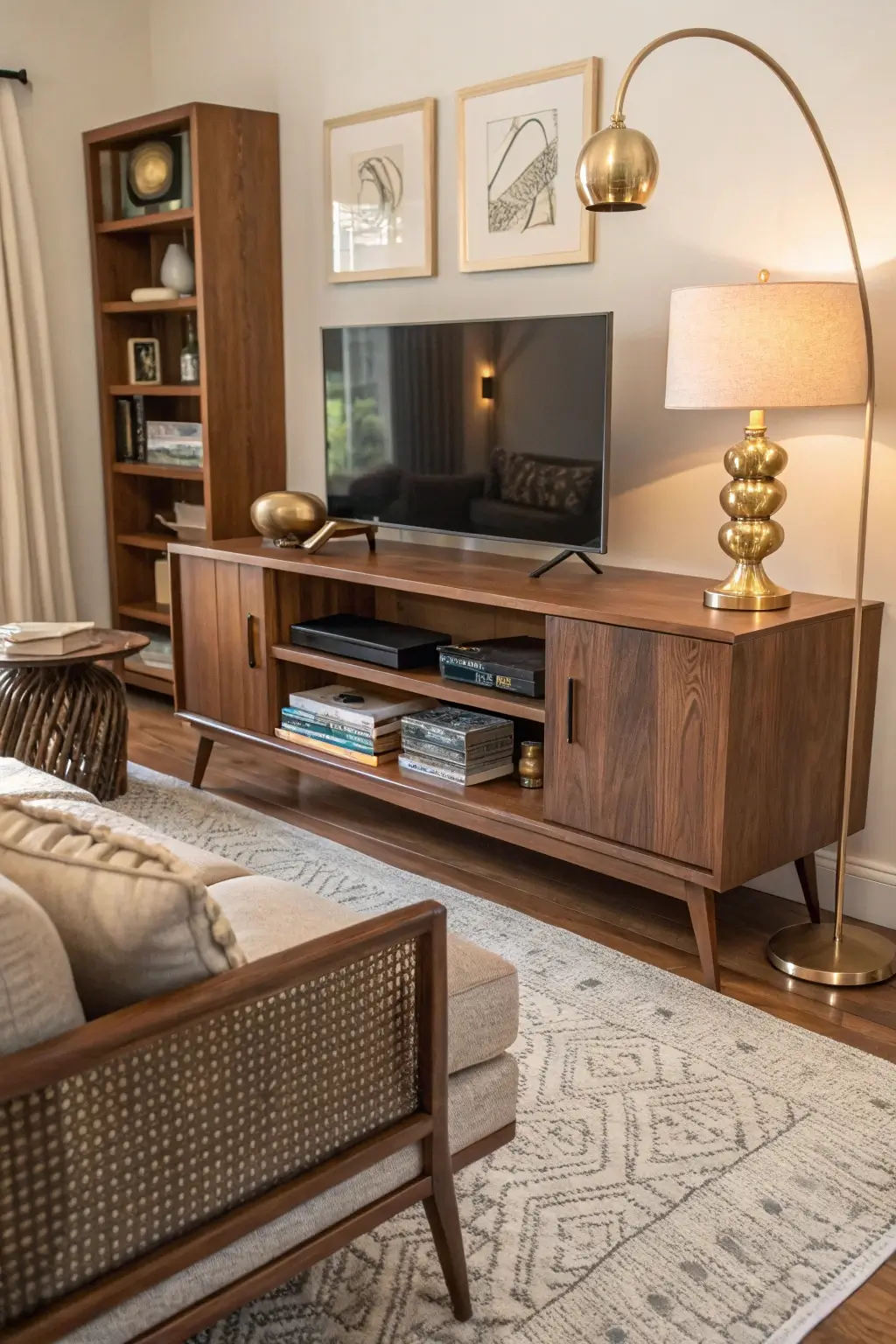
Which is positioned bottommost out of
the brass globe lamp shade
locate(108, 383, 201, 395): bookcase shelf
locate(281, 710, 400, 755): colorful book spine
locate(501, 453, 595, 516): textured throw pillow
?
locate(281, 710, 400, 755): colorful book spine

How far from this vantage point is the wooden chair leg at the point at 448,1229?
4.89ft

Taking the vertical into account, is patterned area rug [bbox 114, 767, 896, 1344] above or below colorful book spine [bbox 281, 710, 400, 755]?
below

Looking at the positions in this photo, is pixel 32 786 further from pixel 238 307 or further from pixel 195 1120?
pixel 238 307

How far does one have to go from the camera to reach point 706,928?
240 cm

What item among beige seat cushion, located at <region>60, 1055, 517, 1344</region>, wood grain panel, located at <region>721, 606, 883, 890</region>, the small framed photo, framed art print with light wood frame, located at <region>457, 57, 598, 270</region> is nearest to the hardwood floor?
wood grain panel, located at <region>721, 606, 883, 890</region>

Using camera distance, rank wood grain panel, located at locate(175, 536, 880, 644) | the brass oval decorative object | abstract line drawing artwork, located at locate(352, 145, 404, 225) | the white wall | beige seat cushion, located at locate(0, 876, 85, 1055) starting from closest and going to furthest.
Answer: beige seat cushion, located at locate(0, 876, 85, 1055) → wood grain panel, located at locate(175, 536, 880, 644) → the brass oval decorative object → abstract line drawing artwork, located at locate(352, 145, 404, 225) → the white wall

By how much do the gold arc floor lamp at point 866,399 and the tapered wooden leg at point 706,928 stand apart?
18 cm

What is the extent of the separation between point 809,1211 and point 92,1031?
1.14m

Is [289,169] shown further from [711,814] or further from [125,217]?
[711,814]

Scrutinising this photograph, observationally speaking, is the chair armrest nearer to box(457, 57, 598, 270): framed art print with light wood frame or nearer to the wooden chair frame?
the wooden chair frame

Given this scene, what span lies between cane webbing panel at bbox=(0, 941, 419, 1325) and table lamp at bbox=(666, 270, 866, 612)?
1348 millimetres

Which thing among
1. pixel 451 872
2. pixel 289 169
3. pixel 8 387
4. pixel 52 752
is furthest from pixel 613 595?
pixel 8 387

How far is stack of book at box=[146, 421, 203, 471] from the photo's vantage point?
13.8 feet

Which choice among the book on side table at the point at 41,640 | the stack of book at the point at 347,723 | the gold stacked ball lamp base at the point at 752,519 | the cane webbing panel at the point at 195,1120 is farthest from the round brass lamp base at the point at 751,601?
the book on side table at the point at 41,640
